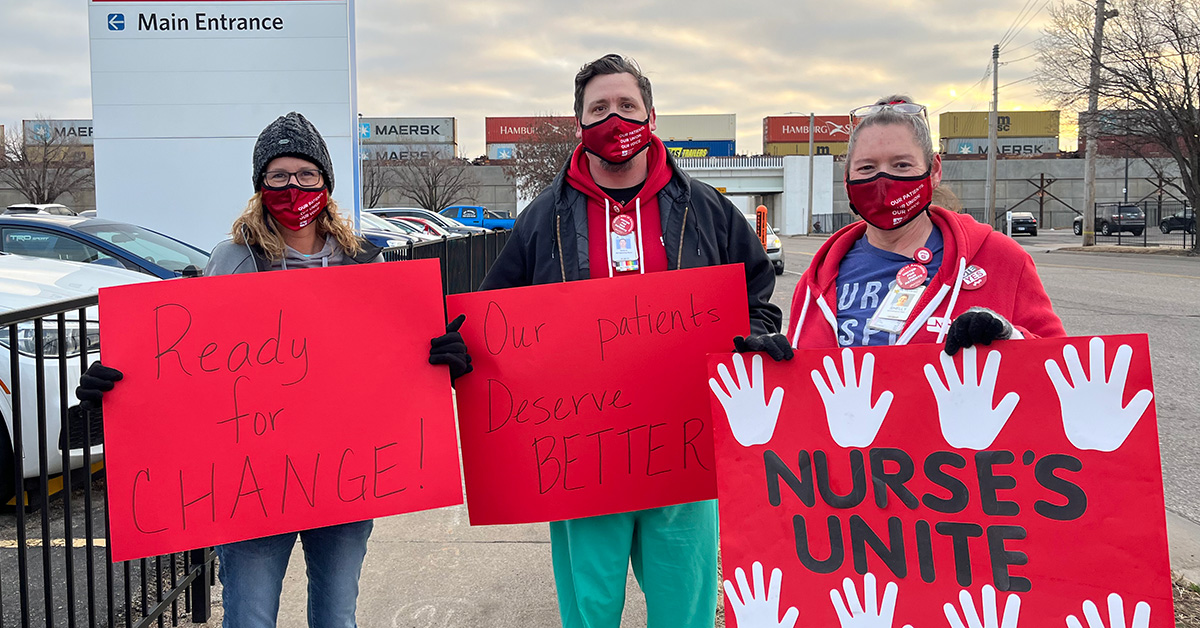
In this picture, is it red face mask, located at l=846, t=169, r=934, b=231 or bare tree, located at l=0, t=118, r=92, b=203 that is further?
bare tree, located at l=0, t=118, r=92, b=203

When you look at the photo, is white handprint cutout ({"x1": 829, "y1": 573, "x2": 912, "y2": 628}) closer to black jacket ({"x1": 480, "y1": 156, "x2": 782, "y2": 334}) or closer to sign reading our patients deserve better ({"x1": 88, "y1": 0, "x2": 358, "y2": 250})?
black jacket ({"x1": 480, "y1": 156, "x2": 782, "y2": 334})

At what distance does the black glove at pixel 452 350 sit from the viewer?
2.32 metres

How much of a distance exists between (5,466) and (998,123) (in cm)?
10134

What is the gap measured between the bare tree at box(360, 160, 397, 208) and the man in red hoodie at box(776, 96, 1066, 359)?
58.6 meters

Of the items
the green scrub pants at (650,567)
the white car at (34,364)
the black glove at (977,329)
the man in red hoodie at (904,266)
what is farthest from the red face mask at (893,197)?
the white car at (34,364)

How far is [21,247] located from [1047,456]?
8219mm

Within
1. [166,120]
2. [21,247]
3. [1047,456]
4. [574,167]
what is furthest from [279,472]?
[166,120]

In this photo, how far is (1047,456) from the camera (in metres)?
1.84

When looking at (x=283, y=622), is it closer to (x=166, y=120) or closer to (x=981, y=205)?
(x=166, y=120)

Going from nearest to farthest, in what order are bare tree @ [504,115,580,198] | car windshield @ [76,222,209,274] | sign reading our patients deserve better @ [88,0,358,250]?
car windshield @ [76,222,209,274], sign reading our patients deserve better @ [88,0,358,250], bare tree @ [504,115,580,198]

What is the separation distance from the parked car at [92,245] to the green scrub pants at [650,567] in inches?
223

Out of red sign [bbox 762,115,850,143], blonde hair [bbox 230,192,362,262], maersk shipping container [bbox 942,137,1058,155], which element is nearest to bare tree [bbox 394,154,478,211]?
red sign [bbox 762,115,850,143]

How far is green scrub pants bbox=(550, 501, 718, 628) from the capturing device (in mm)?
2418

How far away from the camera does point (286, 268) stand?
246cm
